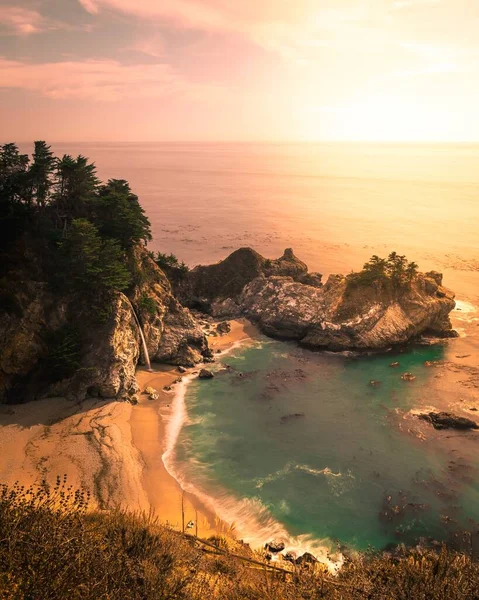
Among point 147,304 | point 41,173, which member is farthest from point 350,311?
point 41,173

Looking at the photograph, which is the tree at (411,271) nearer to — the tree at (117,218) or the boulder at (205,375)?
the boulder at (205,375)

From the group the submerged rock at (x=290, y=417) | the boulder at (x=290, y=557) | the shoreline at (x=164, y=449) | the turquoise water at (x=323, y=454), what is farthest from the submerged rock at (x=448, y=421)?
the shoreline at (x=164, y=449)

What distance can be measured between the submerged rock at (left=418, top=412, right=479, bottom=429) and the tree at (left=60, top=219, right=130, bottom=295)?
106ft

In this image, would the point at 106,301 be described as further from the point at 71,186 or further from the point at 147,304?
the point at 71,186

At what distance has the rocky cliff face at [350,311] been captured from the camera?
50969 millimetres

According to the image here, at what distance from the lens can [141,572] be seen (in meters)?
13.5

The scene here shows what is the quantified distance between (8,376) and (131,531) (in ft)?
77.3

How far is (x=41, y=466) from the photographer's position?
28.4 m

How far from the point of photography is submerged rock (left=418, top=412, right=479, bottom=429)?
117ft

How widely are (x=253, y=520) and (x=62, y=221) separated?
35.4 meters

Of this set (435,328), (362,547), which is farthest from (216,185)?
(362,547)

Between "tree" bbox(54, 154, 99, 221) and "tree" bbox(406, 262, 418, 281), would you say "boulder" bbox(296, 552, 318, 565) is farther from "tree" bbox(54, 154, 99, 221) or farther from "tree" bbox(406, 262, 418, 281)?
"tree" bbox(406, 262, 418, 281)

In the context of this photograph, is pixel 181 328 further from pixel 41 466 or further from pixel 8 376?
pixel 41 466

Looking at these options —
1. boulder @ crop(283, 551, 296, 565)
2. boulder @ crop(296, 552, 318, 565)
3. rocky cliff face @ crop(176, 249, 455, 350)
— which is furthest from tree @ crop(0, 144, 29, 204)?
boulder @ crop(296, 552, 318, 565)
